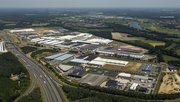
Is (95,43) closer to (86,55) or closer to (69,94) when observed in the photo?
(86,55)

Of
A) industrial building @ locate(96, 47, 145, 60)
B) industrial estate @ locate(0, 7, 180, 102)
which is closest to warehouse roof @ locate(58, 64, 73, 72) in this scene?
industrial estate @ locate(0, 7, 180, 102)

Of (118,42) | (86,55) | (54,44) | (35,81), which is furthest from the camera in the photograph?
(118,42)

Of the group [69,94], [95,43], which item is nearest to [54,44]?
[95,43]

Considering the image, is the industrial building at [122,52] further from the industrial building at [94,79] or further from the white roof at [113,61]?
the industrial building at [94,79]

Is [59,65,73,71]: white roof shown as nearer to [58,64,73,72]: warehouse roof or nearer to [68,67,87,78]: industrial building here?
[58,64,73,72]: warehouse roof

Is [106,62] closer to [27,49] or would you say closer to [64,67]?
[64,67]
